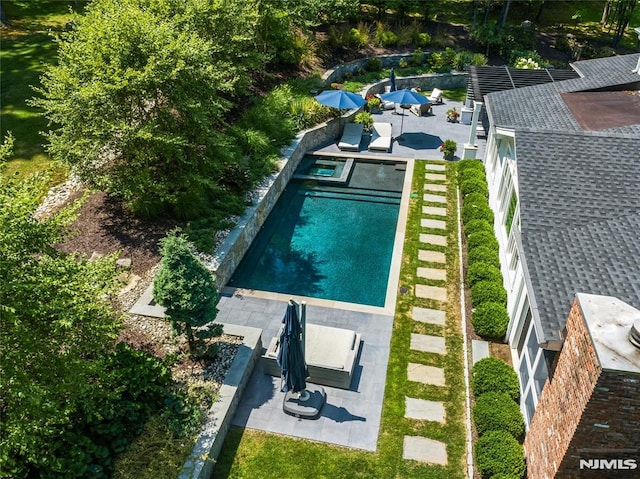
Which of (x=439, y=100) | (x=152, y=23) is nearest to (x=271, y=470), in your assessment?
(x=152, y=23)

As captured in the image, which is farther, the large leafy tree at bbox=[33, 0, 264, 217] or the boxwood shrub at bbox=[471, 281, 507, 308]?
the large leafy tree at bbox=[33, 0, 264, 217]

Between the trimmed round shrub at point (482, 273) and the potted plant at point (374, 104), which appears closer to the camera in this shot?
the trimmed round shrub at point (482, 273)

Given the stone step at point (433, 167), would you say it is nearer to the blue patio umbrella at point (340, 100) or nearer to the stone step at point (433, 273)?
the blue patio umbrella at point (340, 100)

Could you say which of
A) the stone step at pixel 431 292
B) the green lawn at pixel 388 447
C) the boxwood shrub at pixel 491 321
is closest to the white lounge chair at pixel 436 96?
the stone step at pixel 431 292

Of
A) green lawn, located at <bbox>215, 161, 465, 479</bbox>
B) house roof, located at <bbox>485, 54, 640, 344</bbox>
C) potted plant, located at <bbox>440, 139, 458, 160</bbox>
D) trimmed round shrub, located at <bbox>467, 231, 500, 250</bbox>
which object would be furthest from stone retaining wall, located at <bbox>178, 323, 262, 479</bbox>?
potted plant, located at <bbox>440, 139, 458, 160</bbox>

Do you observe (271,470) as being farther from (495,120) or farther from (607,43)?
(607,43)

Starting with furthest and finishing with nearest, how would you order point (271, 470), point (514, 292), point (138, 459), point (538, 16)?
1. point (538, 16)
2. point (514, 292)
3. point (271, 470)
4. point (138, 459)

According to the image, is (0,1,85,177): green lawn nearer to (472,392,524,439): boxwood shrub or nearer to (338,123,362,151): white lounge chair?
(338,123,362,151): white lounge chair
